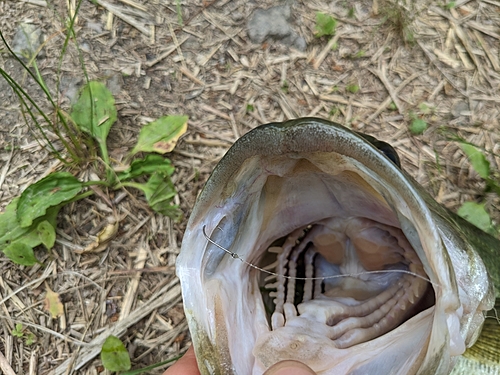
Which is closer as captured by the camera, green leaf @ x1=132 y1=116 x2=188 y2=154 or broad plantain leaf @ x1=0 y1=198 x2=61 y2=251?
broad plantain leaf @ x1=0 y1=198 x2=61 y2=251

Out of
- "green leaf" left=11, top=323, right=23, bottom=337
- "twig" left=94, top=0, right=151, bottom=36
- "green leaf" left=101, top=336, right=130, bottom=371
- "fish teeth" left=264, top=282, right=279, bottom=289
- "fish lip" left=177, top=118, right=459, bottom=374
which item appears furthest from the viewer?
"twig" left=94, top=0, right=151, bottom=36

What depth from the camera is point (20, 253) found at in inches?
87.8

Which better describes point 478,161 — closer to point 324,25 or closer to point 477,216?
point 477,216

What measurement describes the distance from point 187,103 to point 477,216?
4.95 feet

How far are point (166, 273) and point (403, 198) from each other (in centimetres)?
145

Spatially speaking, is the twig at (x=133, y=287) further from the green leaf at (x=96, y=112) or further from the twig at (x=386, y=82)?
the twig at (x=386, y=82)

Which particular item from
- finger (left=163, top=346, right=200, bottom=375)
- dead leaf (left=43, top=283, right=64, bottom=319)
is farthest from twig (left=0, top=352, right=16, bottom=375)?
finger (left=163, top=346, right=200, bottom=375)

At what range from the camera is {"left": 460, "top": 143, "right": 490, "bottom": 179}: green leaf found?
240cm

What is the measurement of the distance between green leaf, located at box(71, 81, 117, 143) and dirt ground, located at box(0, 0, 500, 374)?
10 cm

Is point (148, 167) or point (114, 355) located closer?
point (114, 355)

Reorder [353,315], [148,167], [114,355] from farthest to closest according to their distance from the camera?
[148,167], [114,355], [353,315]

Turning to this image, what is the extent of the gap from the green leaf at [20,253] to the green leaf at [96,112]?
Result: 59 cm

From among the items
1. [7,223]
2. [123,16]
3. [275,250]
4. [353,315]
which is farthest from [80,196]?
[353,315]

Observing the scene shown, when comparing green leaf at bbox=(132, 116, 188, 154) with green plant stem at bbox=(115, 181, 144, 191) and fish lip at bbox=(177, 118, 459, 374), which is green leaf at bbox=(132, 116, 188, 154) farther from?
fish lip at bbox=(177, 118, 459, 374)
